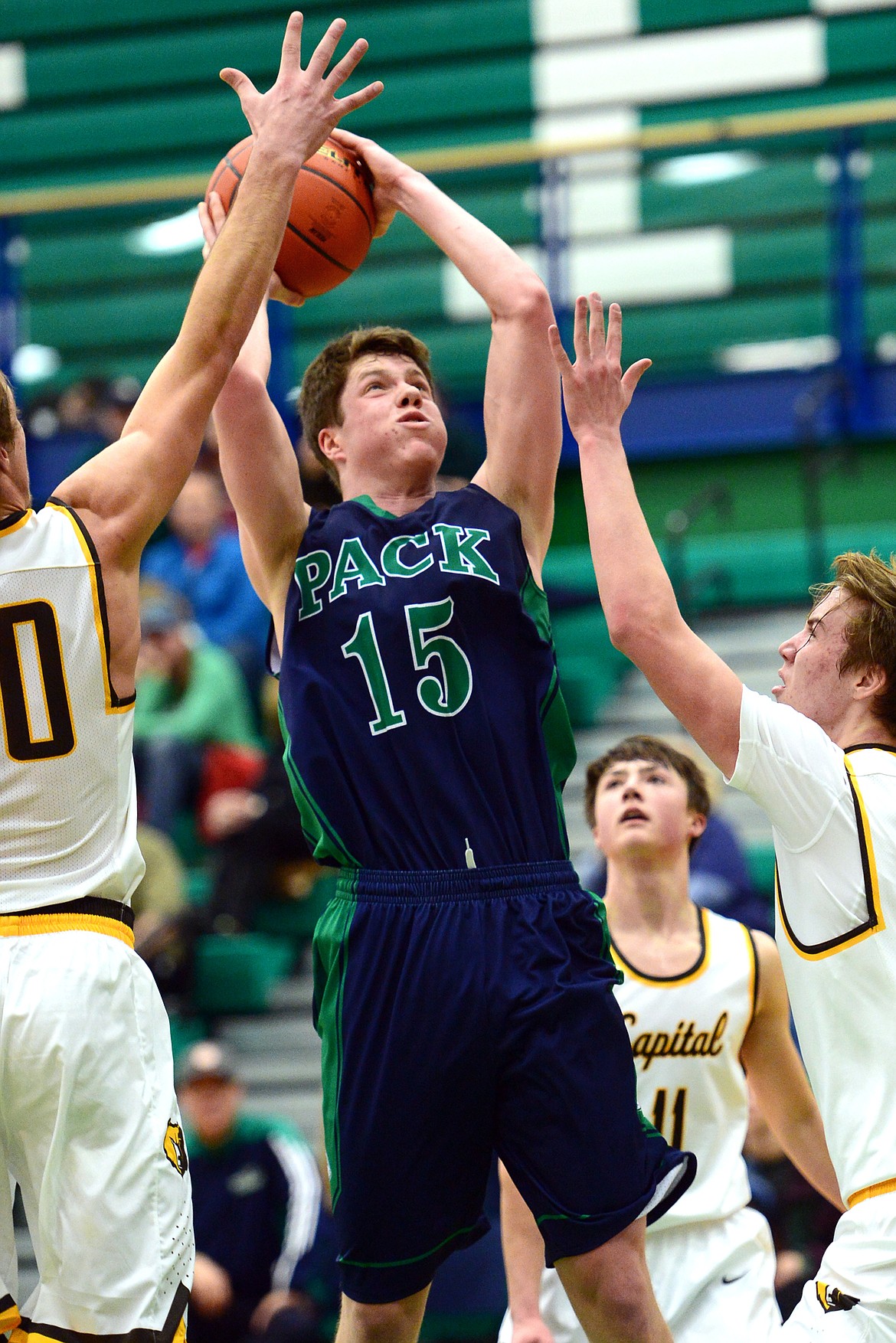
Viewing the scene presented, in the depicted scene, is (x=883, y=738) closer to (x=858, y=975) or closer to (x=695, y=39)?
(x=858, y=975)

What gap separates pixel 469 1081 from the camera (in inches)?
131

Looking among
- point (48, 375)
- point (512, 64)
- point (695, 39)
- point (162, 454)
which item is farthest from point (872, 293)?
point (162, 454)

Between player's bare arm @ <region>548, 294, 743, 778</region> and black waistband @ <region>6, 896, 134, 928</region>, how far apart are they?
109 cm

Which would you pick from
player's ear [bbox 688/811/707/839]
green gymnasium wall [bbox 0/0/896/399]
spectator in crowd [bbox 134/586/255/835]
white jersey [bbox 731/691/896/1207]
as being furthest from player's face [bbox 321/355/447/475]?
green gymnasium wall [bbox 0/0/896/399]

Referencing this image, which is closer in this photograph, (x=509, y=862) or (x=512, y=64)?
(x=509, y=862)

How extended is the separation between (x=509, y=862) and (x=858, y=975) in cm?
80

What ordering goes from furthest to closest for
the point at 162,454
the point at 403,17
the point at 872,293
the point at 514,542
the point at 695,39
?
A: 1. the point at 403,17
2. the point at 695,39
3. the point at 872,293
4. the point at 514,542
5. the point at 162,454

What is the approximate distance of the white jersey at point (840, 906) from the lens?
117 inches

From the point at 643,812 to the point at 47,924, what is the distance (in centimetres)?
201

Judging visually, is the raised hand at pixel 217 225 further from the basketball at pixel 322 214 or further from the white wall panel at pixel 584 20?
the white wall panel at pixel 584 20

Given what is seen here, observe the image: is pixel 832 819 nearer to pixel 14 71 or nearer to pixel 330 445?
pixel 330 445

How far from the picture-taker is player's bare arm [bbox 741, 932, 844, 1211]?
4238 mm

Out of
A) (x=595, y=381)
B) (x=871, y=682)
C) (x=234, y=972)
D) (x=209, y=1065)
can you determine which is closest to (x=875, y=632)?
(x=871, y=682)

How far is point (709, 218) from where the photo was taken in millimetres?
10297
